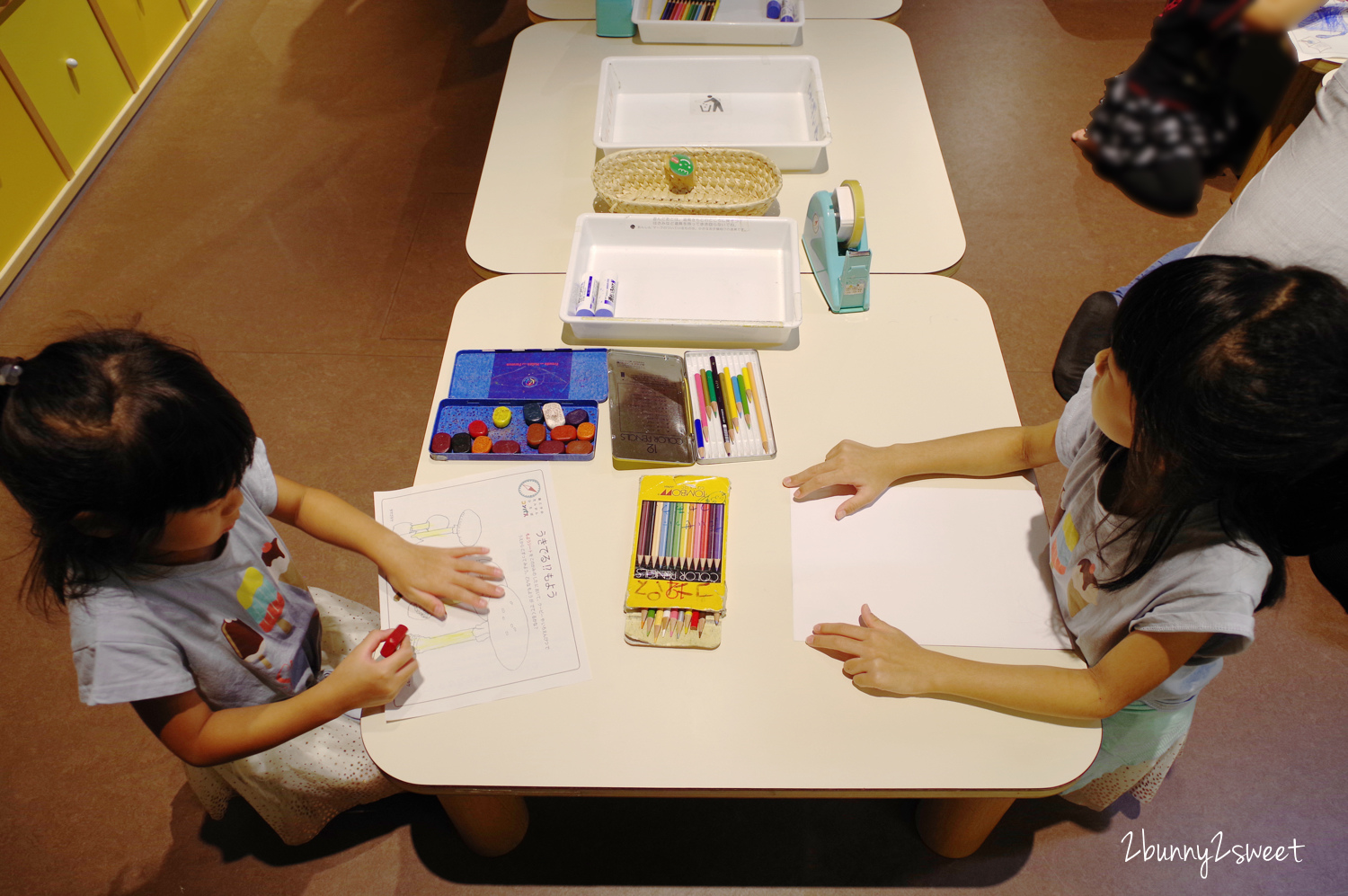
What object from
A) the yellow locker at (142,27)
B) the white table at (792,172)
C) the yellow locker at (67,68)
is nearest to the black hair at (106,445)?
the white table at (792,172)

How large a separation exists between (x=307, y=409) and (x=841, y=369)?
1.56 meters

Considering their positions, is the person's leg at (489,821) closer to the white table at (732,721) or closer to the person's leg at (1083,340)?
the white table at (732,721)

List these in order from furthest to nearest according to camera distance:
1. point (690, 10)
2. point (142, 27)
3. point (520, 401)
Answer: point (142, 27) → point (690, 10) → point (520, 401)

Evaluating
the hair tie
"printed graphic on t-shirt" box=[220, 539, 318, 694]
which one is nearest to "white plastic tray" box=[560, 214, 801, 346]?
"printed graphic on t-shirt" box=[220, 539, 318, 694]

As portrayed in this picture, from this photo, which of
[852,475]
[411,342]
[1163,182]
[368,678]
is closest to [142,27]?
[411,342]

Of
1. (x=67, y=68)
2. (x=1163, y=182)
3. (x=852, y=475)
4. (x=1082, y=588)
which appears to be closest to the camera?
(x=1163, y=182)

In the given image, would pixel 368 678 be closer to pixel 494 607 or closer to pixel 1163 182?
pixel 494 607

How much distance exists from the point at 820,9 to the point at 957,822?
188 cm

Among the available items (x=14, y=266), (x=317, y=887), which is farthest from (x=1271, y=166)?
(x=14, y=266)

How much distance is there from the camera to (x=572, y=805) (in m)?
1.51

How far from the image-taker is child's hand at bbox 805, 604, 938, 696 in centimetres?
95

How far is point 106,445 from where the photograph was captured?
0.74m

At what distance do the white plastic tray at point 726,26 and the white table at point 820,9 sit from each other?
16 cm

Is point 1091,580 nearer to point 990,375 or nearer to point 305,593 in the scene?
point 990,375
